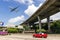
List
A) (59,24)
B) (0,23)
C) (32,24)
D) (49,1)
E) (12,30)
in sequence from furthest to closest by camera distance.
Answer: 1. (32,24)
2. (0,23)
3. (59,24)
4. (12,30)
5. (49,1)

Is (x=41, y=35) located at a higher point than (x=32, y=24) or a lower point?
lower

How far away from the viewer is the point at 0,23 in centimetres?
12388

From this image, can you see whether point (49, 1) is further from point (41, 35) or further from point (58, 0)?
point (41, 35)

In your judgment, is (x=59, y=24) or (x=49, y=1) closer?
(x=49, y=1)

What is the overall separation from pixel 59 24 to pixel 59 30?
569 inches

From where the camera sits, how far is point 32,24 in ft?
580

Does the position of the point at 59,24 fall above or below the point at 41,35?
above

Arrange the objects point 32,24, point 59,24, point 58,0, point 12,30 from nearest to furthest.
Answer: point 58,0, point 12,30, point 59,24, point 32,24

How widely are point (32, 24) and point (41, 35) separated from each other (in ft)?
422

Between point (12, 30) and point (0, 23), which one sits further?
point (0, 23)

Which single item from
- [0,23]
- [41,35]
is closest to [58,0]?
[41,35]

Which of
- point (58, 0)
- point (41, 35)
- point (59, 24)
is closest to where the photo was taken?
point (41, 35)

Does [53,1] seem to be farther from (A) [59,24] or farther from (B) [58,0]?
(A) [59,24]

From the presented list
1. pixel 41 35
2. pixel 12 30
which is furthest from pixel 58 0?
pixel 12 30
